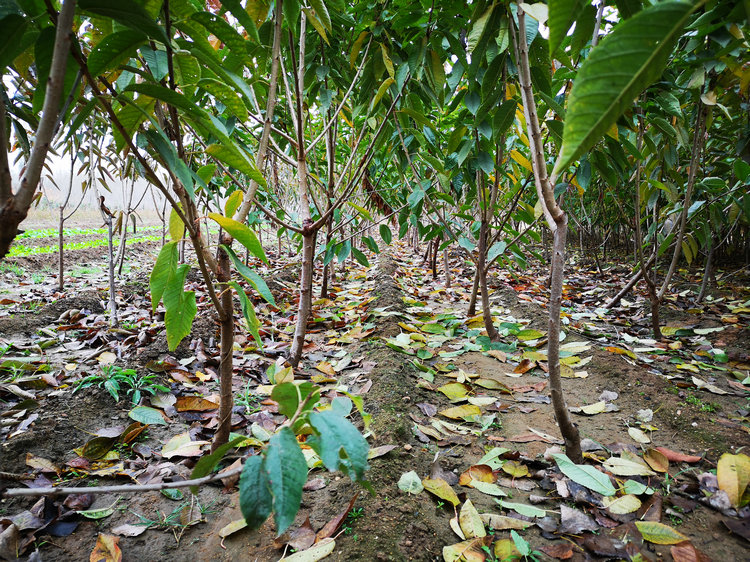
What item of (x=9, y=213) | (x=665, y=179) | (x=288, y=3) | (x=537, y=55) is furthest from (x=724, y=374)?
(x=9, y=213)

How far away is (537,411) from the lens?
157 cm

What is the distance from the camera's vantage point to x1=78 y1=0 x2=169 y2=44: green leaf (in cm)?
44

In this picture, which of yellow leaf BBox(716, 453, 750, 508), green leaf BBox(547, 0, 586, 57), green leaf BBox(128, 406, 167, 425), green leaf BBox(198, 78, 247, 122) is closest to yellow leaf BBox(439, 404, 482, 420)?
yellow leaf BBox(716, 453, 750, 508)

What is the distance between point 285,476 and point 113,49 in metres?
0.62

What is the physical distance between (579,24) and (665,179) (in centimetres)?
266

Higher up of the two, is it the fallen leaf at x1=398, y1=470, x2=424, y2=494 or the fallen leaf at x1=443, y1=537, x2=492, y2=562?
the fallen leaf at x1=398, y1=470, x2=424, y2=494

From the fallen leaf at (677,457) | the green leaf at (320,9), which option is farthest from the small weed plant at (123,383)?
the fallen leaf at (677,457)

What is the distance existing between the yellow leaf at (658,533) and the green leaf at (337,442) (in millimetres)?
900

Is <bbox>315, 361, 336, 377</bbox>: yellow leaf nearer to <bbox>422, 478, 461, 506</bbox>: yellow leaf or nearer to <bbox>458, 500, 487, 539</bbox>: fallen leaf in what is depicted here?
<bbox>422, 478, 461, 506</bbox>: yellow leaf

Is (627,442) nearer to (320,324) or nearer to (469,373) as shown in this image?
(469,373)

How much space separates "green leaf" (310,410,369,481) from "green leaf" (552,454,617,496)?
0.90 m

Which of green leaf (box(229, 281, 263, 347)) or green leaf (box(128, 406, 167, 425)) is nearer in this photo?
green leaf (box(229, 281, 263, 347))

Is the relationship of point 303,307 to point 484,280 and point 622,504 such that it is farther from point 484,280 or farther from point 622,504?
point 622,504

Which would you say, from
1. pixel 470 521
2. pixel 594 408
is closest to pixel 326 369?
pixel 470 521
